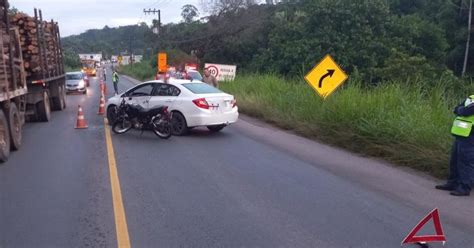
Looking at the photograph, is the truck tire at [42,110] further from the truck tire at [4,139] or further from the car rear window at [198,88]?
the truck tire at [4,139]

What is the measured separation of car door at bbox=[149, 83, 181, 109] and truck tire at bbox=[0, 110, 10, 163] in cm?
442

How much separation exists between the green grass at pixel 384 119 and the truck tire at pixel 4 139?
22.9 ft

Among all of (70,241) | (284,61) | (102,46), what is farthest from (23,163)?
(102,46)

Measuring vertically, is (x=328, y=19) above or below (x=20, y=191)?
above

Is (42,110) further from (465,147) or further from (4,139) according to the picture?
(465,147)

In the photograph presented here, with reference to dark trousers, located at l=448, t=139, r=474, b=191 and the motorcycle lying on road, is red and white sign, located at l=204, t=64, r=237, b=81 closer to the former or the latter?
the motorcycle lying on road

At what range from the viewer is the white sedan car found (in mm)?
13992

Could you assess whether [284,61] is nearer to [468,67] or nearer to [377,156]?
[468,67]

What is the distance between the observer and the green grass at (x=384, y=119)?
999 centimetres

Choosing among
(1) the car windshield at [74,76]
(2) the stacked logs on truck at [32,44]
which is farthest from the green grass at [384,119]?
(1) the car windshield at [74,76]

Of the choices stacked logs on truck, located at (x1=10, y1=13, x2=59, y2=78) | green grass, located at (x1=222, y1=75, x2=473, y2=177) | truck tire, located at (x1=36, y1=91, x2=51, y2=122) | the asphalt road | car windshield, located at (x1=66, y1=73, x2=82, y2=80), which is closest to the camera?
the asphalt road

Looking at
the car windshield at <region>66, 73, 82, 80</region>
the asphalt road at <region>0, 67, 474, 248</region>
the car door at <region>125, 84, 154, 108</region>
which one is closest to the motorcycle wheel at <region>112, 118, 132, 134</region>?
the car door at <region>125, 84, 154, 108</region>

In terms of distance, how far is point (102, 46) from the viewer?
165 meters

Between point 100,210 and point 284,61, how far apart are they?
31851mm
